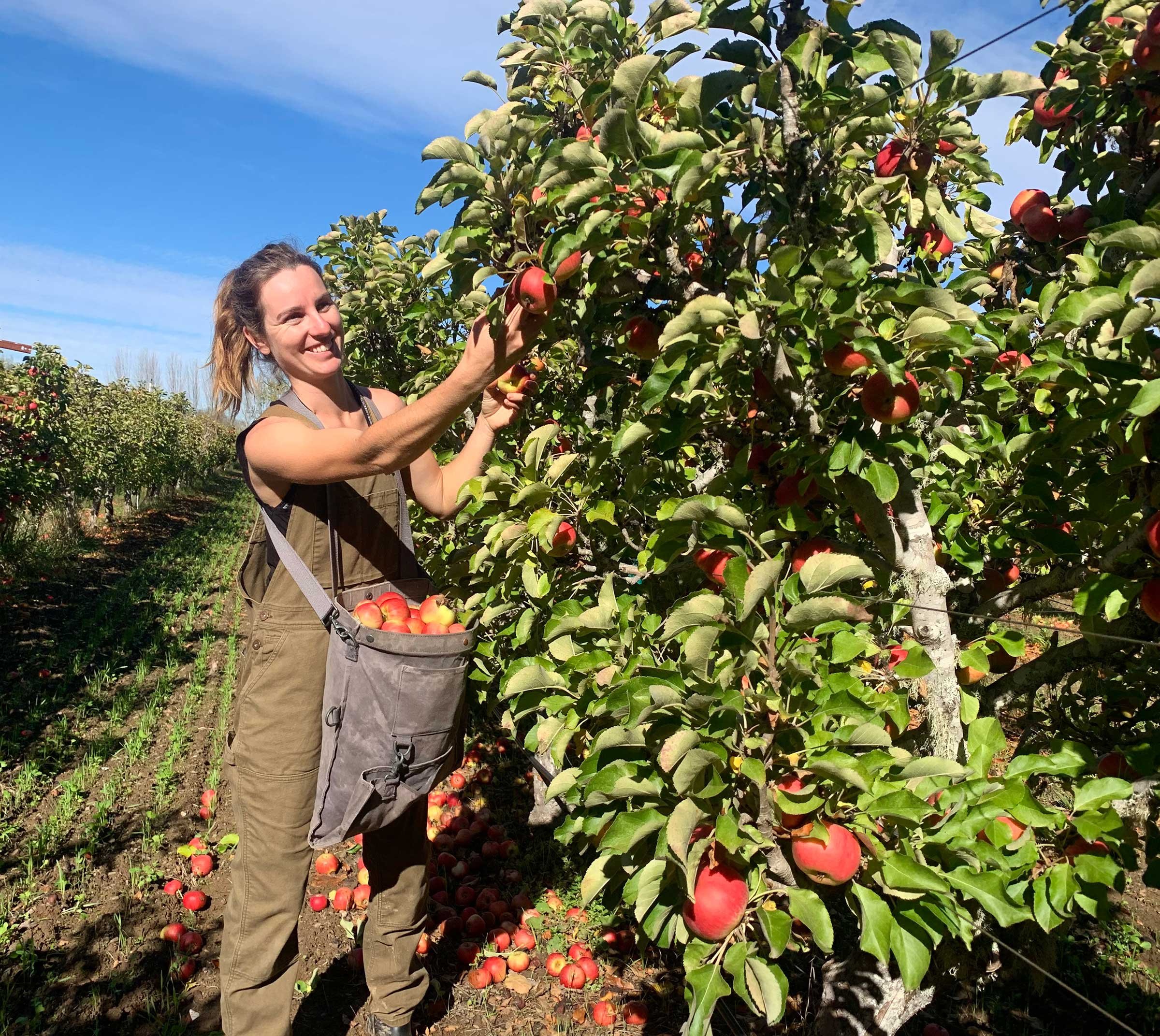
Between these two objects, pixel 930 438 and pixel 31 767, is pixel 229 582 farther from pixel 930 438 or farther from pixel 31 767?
pixel 930 438

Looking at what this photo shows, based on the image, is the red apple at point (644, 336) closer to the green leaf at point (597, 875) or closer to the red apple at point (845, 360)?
the red apple at point (845, 360)

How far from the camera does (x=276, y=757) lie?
6.65ft

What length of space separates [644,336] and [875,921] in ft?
4.13

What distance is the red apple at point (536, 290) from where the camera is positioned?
161 centimetres

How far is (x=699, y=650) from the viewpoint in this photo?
3.95 feet

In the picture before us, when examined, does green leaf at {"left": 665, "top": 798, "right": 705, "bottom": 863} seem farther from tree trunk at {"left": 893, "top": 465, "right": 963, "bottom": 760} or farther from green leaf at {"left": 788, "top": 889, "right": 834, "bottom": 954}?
tree trunk at {"left": 893, "top": 465, "right": 963, "bottom": 760}

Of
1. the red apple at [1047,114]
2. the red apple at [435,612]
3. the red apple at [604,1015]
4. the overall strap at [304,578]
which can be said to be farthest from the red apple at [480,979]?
the red apple at [1047,114]

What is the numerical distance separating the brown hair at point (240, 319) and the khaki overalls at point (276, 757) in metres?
0.28

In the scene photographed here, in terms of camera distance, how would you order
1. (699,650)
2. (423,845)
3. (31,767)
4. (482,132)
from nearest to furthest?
(699,650)
(482,132)
(423,845)
(31,767)

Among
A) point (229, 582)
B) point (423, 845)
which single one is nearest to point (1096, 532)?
point (423, 845)

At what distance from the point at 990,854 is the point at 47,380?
12131 millimetres

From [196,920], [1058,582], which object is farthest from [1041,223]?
[196,920]

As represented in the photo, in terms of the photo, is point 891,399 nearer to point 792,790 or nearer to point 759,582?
point 759,582

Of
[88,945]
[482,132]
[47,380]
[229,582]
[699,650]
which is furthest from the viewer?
[47,380]
